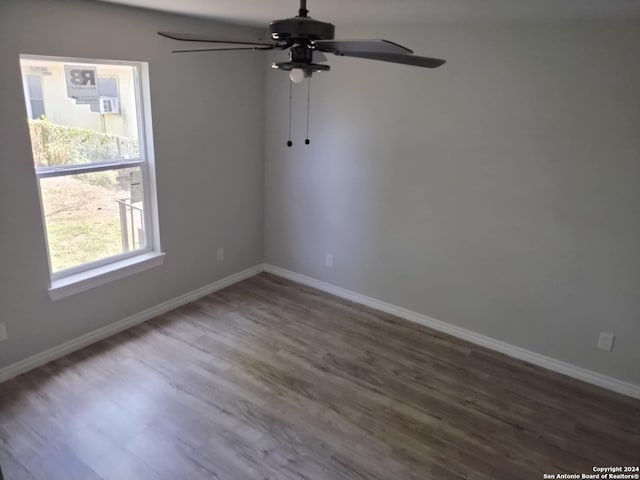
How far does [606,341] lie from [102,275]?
363 centimetres

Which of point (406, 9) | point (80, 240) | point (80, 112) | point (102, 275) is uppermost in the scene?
point (406, 9)

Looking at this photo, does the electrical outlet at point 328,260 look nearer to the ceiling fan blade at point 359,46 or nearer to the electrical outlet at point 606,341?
the electrical outlet at point 606,341

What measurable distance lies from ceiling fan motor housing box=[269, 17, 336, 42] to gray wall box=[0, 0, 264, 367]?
1.93 m

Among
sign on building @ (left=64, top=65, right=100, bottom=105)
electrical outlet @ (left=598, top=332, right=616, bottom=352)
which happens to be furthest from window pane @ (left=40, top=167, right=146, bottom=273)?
electrical outlet @ (left=598, top=332, right=616, bottom=352)

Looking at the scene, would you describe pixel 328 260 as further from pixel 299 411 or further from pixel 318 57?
pixel 318 57

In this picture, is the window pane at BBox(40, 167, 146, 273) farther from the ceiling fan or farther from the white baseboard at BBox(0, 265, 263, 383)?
the ceiling fan

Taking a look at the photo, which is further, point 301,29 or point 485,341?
point 485,341

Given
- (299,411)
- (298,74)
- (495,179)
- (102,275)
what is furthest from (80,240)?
(495,179)

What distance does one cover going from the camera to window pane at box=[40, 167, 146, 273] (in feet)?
10.0

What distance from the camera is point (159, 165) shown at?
3.55m

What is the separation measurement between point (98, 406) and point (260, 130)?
278 centimetres

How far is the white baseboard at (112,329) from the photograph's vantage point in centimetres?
294

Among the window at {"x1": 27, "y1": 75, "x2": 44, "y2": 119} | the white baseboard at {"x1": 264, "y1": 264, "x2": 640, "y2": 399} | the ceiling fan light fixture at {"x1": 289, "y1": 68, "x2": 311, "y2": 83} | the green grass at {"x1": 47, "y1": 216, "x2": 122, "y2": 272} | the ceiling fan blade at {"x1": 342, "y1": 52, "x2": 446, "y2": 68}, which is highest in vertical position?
the ceiling fan blade at {"x1": 342, "y1": 52, "x2": 446, "y2": 68}

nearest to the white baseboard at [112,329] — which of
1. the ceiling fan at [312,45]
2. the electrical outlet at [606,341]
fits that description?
the ceiling fan at [312,45]
